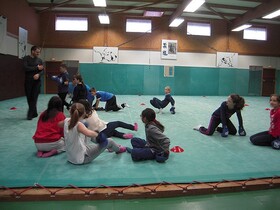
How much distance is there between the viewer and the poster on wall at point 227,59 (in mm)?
16891

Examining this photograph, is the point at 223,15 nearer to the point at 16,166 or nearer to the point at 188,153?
the point at 188,153

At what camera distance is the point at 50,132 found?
369 cm

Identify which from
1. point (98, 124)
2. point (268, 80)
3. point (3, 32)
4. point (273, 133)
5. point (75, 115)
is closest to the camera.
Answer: point (75, 115)

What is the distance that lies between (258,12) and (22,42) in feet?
39.4

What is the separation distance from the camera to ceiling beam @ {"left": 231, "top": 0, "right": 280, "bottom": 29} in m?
11.6

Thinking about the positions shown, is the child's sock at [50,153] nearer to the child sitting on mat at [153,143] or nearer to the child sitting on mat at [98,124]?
the child sitting on mat at [98,124]

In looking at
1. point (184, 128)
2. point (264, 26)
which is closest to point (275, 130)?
point (184, 128)

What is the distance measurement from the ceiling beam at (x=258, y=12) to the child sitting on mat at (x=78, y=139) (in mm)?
11294

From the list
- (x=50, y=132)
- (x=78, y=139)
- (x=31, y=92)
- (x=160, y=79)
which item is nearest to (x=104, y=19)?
(x=160, y=79)

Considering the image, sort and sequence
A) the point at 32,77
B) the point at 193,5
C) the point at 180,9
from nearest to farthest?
1. the point at 32,77
2. the point at 193,5
3. the point at 180,9

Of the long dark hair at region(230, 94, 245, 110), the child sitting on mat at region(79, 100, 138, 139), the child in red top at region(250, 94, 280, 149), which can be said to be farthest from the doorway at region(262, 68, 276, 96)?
the child sitting on mat at region(79, 100, 138, 139)

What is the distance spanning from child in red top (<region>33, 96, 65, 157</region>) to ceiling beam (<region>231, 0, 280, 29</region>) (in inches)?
444

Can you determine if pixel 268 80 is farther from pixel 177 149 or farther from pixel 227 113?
pixel 177 149

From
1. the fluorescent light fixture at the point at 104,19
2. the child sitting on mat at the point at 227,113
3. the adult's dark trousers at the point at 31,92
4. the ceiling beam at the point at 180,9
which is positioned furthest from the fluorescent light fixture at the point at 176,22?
the child sitting on mat at the point at 227,113
